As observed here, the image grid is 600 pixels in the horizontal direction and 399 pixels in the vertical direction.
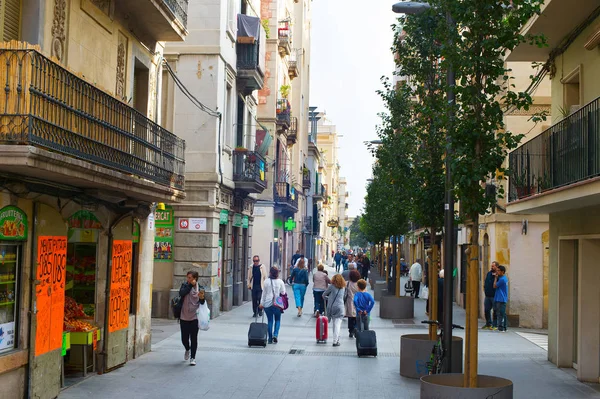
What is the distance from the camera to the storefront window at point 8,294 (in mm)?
10570

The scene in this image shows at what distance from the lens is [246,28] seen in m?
27.7

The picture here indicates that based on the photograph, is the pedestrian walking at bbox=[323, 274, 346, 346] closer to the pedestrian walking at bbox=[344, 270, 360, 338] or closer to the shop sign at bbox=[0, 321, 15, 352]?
the pedestrian walking at bbox=[344, 270, 360, 338]

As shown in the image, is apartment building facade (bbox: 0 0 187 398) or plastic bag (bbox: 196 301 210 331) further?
plastic bag (bbox: 196 301 210 331)

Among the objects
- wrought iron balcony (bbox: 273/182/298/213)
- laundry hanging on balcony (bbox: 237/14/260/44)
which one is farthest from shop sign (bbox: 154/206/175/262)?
wrought iron balcony (bbox: 273/182/298/213)

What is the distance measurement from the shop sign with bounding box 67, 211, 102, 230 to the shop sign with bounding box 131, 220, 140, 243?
1776 millimetres

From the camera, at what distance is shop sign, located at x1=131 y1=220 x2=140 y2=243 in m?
16.0

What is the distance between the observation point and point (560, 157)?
14.2m

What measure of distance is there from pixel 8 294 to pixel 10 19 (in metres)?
3.63

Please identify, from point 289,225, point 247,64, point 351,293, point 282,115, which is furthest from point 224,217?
point 289,225

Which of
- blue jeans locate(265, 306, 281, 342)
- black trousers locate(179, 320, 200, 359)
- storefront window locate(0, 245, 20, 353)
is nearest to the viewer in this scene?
storefront window locate(0, 245, 20, 353)

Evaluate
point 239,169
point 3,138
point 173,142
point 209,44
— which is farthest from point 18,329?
point 239,169

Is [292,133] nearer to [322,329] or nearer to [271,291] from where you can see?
[322,329]

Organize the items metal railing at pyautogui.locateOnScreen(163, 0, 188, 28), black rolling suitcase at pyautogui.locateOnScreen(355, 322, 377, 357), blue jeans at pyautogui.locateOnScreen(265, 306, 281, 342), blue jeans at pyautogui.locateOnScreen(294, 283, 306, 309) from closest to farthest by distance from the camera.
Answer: metal railing at pyautogui.locateOnScreen(163, 0, 188, 28)
black rolling suitcase at pyautogui.locateOnScreen(355, 322, 377, 357)
blue jeans at pyautogui.locateOnScreen(265, 306, 281, 342)
blue jeans at pyautogui.locateOnScreen(294, 283, 306, 309)

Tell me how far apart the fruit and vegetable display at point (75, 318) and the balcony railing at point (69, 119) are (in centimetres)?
250
